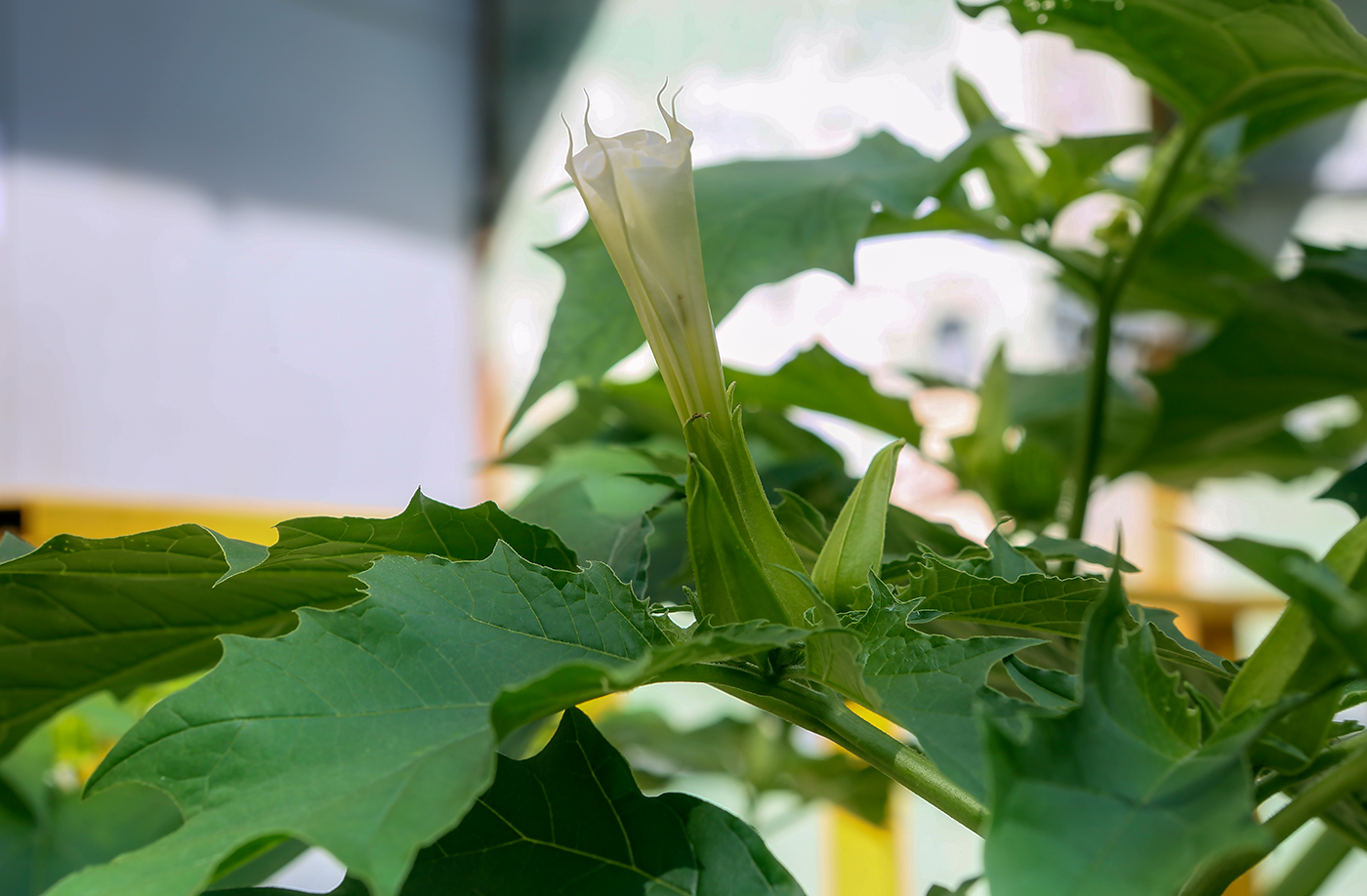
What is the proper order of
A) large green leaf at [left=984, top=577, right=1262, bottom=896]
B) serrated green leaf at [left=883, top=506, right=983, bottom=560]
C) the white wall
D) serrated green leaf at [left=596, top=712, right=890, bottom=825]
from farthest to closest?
1. the white wall
2. serrated green leaf at [left=596, top=712, right=890, bottom=825]
3. serrated green leaf at [left=883, top=506, right=983, bottom=560]
4. large green leaf at [left=984, top=577, right=1262, bottom=896]

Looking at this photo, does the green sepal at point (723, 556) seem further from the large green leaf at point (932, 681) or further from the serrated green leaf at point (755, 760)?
the serrated green leaf at point (755, 760)

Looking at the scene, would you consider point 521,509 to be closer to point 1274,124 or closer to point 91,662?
point 91,662

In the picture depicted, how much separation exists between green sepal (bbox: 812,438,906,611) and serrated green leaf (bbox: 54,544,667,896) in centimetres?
2

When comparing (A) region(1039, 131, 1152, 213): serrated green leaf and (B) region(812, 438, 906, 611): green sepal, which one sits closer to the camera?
(B) region(812, 438, 906, 611): green sepal

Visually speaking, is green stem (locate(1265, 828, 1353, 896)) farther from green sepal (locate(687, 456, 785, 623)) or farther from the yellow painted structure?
the yellow painted structure

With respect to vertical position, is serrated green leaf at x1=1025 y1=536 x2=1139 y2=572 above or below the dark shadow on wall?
below

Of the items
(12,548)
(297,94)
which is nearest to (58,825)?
(12,548)

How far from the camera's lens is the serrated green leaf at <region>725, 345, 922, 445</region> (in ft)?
0.89

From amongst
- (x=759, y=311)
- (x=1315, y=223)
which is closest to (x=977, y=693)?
(x=1315, y=223)

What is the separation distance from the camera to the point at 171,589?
6.3 inches

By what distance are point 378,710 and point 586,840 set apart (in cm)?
3

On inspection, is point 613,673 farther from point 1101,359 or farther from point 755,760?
point 755,760

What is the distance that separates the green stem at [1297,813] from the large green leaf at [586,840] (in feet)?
0.14

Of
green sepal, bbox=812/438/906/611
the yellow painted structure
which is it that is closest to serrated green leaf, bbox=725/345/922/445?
green sepal, bbox=812/438/906/611
